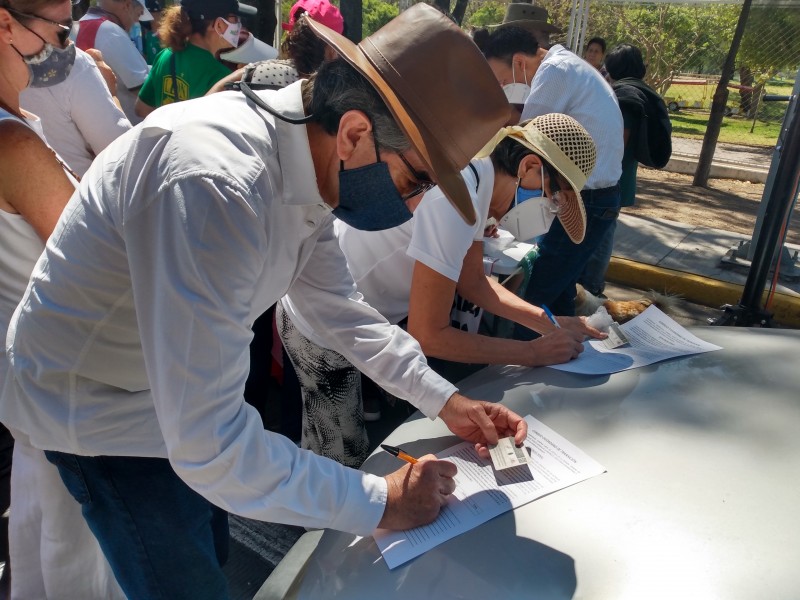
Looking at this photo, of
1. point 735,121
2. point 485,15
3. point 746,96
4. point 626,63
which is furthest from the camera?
point 485,15

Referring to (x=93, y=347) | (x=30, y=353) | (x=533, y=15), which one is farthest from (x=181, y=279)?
(x=533, y=15)

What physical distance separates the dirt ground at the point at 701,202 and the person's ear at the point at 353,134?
267 inches

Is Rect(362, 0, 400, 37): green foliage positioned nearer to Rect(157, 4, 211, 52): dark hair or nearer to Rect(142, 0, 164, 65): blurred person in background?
Rect(142, 0, 164, 65): blurred person in background

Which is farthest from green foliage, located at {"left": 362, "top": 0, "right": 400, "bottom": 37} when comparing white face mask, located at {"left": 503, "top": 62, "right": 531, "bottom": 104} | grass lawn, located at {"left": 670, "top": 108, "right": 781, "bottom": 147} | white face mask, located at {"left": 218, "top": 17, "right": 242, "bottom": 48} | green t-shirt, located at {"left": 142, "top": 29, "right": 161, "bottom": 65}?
white face mask, located at {"left": 218, "top": 17, "right": 242, "bottom": 48}

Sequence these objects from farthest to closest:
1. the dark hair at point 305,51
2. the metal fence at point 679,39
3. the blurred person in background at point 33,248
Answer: the metal fence at point 679,39, the dark hair at point 305,51, the blurred person in background at point 33,248

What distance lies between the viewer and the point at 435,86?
3.76 feet

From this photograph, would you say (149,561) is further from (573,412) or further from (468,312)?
(468,312)

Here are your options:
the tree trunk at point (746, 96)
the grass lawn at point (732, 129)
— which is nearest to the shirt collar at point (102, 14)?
the grass lawn at point (732, 129)

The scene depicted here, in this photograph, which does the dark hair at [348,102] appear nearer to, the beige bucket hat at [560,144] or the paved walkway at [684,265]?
the beige bucket hat at [560,144]

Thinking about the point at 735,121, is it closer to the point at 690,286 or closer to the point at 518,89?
the point at 690,286

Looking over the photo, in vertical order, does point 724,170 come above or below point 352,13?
below

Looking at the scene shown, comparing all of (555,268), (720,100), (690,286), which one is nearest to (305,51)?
(555,268)

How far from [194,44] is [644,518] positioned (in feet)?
11.1

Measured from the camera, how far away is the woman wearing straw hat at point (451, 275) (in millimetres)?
1876
